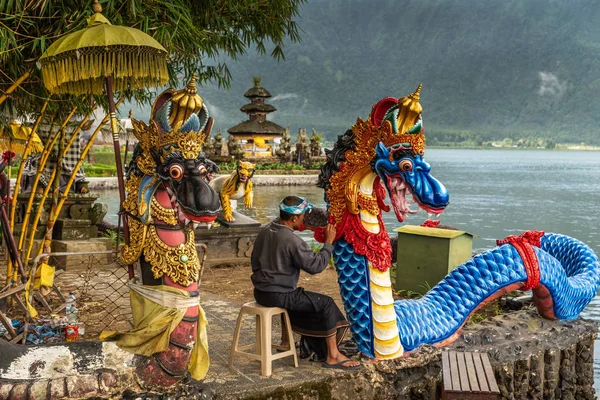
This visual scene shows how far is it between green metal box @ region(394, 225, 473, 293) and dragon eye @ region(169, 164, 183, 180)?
4.39 m

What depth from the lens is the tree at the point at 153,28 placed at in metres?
5.82

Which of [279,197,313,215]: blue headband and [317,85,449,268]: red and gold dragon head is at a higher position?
[317,85,449,268]: red and gold dragon head

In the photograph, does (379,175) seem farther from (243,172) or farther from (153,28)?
(243,172)

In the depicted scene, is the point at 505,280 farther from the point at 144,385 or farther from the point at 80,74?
the point at 80,74

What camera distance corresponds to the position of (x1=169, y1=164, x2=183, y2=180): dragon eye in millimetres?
3932

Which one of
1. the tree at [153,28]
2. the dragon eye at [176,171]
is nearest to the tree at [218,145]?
the tree at [153,28]

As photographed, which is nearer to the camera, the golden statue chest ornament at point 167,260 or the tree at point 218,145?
the golden statue chest ornament at point 167,260

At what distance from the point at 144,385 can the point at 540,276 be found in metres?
3.43

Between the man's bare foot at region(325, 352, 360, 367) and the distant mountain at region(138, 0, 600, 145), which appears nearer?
the man's bare foot at region(325, 352, 360, 367)

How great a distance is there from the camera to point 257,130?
4216cm

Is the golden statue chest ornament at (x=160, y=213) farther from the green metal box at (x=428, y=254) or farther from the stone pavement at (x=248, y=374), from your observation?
the green metal box at (x=428, y=254)

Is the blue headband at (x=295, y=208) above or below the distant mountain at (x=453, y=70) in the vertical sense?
below

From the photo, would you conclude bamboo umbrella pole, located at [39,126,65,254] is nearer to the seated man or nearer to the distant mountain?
the seated man

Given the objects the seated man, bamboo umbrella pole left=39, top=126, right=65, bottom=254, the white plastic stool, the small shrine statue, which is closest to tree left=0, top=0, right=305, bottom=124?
bamboo umbrella pole left=39, top=126, right=65, bottom=254
